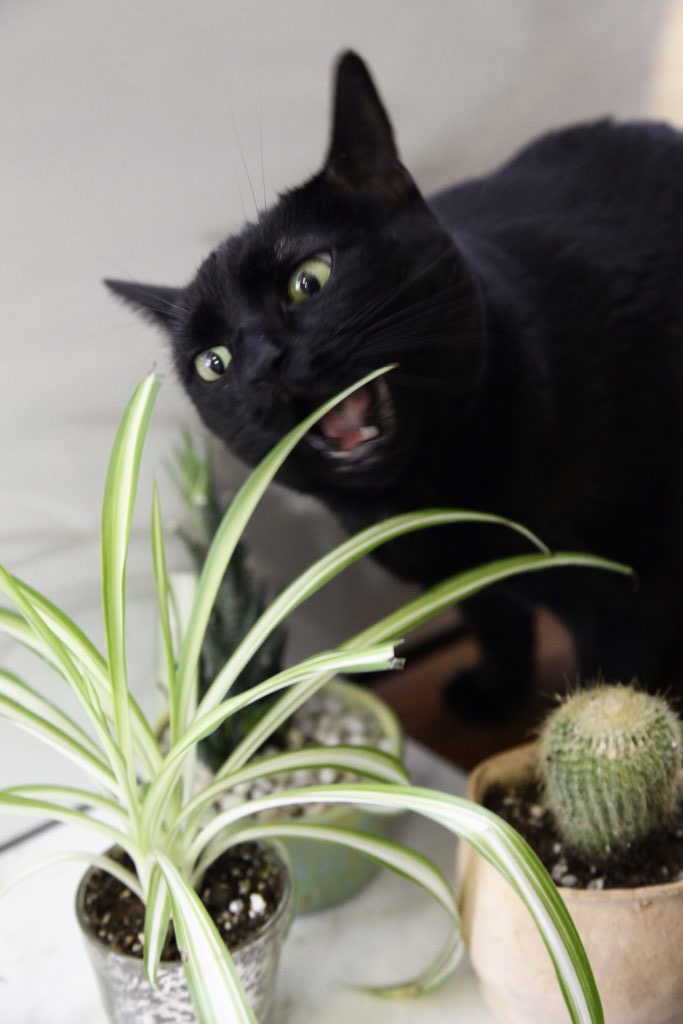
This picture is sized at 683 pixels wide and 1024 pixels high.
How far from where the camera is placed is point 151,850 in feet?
2.27

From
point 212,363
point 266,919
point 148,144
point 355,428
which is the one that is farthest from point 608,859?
point 148,144

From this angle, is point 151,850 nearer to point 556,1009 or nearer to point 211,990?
point 211,990

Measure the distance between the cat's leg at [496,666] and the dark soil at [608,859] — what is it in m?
0.35

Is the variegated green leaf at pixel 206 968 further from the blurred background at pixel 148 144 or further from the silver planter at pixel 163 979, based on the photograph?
the blurred background at pixel 148 144

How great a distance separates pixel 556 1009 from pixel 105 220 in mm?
761

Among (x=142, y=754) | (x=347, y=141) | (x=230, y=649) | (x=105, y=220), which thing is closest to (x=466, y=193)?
(x=347, y=141)

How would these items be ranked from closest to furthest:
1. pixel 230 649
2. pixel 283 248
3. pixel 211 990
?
pixel 211 990
pixel 283 248
pixel 230 649

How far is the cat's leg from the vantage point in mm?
1119

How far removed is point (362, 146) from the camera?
2.38 feet

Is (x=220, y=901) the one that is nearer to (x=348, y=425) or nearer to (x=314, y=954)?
(x=314, y=954)

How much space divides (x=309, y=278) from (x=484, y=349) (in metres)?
0.18

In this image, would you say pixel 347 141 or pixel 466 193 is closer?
pixel 347 141

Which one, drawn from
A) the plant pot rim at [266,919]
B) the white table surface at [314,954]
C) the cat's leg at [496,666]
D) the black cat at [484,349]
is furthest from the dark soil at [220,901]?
the cat's leg at [496,666]

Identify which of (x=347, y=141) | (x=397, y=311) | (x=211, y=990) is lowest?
(x=211, y=990)
